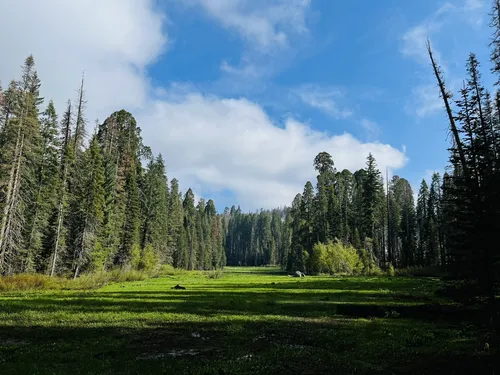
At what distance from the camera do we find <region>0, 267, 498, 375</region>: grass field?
1009 cm

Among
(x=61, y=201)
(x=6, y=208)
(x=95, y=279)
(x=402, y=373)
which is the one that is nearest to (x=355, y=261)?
(x=95, y=279)

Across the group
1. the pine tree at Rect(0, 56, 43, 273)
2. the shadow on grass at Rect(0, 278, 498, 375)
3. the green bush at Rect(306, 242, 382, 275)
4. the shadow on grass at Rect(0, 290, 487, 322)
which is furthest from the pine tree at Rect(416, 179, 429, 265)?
the pine tree at Rect(0, 56, 43, 273)

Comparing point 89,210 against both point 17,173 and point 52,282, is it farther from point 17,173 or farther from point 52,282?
point 52,282

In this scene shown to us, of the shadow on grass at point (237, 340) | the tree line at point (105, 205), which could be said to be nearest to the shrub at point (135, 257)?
the tree line at point (105, 205)

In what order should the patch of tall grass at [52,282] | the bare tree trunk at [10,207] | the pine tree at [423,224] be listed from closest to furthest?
the patch of tall grass at [52,282]
the bare tree trunk at [10,207]
the pine tree at [423,224]

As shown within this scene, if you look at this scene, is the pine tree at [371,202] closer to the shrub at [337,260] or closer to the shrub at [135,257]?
the shrub at [337,260]

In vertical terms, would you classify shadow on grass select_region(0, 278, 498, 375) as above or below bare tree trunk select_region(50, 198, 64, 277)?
below

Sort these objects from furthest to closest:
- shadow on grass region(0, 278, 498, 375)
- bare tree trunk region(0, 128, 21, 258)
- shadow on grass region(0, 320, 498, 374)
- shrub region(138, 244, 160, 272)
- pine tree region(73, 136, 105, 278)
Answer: shrub region(138, 244, 160, 272) → pine tree region(73, 136, 105, 278) → bare tree trunk region(0, 128, 21, 258) → shadow on grass region(0, 278, 498, 375) → shadow on grass region(0, 320, 498, 374)

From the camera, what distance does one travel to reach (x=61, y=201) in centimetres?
4738

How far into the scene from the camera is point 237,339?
14133 mm

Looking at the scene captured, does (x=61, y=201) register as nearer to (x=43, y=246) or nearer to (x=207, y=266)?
(x=43, y=246)

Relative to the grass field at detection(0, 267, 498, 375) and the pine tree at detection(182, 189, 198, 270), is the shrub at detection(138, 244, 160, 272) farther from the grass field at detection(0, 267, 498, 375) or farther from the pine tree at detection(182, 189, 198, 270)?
the pine tree at detection(182, 189, 198, 270)

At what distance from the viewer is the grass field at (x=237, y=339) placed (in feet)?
33.1

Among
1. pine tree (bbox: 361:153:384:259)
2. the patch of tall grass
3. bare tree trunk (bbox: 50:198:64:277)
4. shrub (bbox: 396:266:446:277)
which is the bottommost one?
the patch of tall grass
